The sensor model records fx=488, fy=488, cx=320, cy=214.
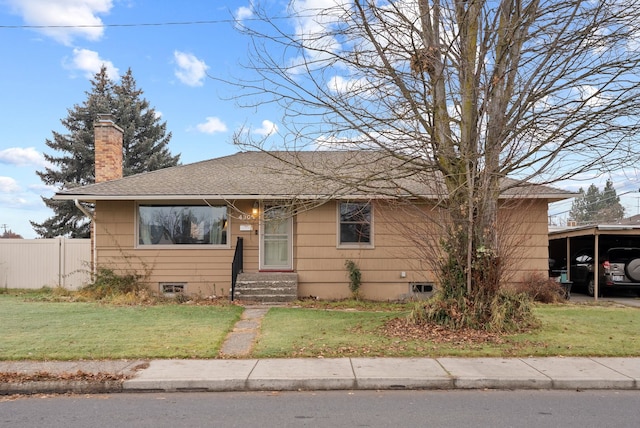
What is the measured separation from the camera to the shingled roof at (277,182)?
8.91 m

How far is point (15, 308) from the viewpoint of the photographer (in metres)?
11.4

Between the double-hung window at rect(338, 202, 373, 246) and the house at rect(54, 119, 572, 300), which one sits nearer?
the house at rect(54, 119, 572, 300)

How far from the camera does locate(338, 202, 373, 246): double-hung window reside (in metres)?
13.9

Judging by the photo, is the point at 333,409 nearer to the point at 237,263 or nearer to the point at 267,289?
the point at 267,289

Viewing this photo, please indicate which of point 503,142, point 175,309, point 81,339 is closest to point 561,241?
point 503,142

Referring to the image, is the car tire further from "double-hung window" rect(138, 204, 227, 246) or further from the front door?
"double-hung window" rect(138, 204, 227, 246)

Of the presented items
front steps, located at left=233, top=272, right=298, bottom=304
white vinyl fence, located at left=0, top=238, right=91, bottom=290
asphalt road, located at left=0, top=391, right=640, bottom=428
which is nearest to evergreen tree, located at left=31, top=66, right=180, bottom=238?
white vinyl fence, located at left=0, top=238, right=91, bottom=290

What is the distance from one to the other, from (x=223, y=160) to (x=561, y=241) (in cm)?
1366

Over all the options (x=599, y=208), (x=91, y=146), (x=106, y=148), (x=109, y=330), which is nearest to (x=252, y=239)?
(x=109, y=330)

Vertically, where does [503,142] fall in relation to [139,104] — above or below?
below

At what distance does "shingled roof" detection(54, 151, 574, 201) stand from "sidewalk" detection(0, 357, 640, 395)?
3288 mm

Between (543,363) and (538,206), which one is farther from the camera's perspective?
(538,206)

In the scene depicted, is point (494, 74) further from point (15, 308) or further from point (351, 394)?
point (15, 308)

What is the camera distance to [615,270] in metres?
14.6
